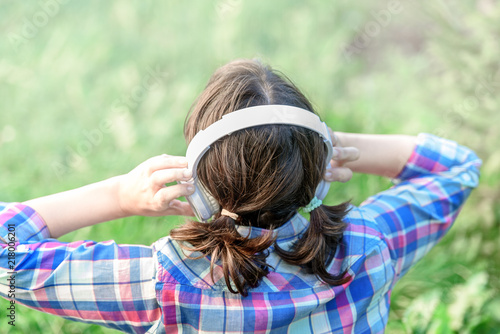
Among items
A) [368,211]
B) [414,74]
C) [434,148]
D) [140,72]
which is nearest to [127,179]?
[368,211]

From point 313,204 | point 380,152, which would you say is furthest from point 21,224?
point 380,152

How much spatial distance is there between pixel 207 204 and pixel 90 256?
0.25 m

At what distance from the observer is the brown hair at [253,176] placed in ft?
3.35

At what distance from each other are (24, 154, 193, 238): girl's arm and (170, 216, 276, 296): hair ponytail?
88mm

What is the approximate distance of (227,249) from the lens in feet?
3.42

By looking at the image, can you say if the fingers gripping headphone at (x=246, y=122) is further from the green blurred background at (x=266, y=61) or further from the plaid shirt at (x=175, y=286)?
the green blurred background at (x=266, y=61)

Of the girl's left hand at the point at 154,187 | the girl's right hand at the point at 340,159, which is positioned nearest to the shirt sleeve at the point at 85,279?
the girl's left hand at the point at 154,187

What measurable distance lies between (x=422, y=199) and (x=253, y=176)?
0.52 metres

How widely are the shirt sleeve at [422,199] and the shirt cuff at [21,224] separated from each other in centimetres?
72

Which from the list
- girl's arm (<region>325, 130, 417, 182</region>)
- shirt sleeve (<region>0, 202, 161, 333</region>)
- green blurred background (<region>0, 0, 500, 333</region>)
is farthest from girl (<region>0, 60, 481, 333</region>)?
green blurred background (<region>0, 0, 500, 333</region>)

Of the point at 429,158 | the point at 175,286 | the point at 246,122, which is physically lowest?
the point at 175,286

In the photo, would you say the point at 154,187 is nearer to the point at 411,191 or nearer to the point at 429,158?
the point at 411,191

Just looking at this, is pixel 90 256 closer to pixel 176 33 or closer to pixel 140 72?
pixel 140 72

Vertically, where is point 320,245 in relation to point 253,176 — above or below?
below
